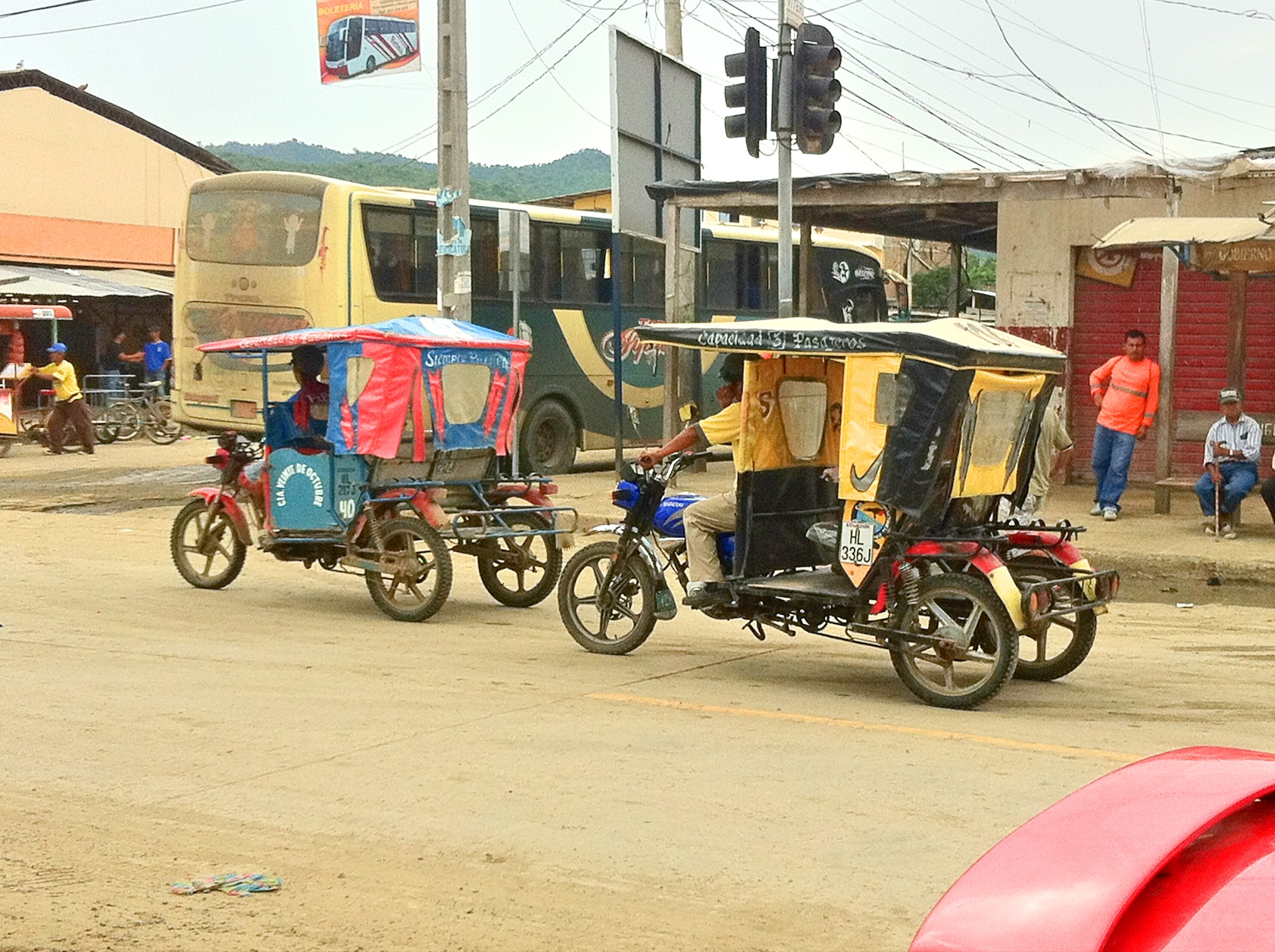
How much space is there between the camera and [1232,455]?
13961mm

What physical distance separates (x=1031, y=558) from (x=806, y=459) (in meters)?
1.44

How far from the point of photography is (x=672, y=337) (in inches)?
355

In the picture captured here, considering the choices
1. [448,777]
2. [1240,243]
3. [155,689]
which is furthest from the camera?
[1240,243]

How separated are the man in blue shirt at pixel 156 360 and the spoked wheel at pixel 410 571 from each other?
2130 centimetres

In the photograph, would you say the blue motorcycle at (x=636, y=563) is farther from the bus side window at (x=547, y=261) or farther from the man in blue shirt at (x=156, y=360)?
the man in blue shirt at (x=156, y=360)

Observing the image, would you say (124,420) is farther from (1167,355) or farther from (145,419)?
(1167,355)

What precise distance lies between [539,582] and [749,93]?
4.74 metres

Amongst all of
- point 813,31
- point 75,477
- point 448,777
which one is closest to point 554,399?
point 75,477

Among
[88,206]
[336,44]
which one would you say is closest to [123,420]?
[88,206]

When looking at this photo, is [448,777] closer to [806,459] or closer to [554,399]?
[806,459]

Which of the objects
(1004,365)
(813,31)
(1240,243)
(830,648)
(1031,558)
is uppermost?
(813,31)

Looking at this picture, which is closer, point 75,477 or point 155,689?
point 155,689

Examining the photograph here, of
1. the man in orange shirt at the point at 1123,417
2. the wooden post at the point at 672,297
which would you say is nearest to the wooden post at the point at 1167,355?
the man in orange shirt at the point at 1123,417

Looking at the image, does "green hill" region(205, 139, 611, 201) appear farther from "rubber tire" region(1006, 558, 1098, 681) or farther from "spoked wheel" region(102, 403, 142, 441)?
"rubber tire" region(1006, 558, 1098, 681)
